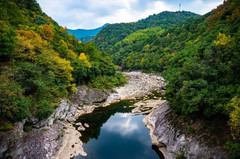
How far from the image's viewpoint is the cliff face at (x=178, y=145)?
31.5 feet

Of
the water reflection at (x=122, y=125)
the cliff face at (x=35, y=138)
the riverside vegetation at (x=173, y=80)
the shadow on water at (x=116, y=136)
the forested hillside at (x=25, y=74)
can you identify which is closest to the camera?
the riverside vegetation at (x=173, y=80)

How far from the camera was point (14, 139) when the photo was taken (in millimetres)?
11969

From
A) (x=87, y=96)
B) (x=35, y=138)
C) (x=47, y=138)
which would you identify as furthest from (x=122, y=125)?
(x=35, y=138)

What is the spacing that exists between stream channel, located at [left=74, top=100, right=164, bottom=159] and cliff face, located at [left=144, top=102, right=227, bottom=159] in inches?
56.1

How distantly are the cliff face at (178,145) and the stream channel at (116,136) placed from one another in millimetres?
1426

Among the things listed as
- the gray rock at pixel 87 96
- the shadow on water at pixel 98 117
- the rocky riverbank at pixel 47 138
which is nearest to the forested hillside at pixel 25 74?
the rocky riverbank at pixel 47 138

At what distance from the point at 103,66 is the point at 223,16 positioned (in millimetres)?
36386

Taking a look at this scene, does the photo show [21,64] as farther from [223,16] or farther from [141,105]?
[223,16]

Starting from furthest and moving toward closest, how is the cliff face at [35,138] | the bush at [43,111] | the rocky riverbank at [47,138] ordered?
the bush at [43,111]
the rocky riverbank at [47,138]
the cliff face at [35,138]

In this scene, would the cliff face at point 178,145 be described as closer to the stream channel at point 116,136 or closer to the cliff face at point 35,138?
the stream channel at point 116,136

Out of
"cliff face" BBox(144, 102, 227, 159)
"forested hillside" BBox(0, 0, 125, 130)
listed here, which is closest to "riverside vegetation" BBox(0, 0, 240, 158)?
"forested hillside" BBox(0, 0, 125, 130)

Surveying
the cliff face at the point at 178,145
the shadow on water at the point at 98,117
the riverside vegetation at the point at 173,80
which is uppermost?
the riverside vegetation at the point at 173,80

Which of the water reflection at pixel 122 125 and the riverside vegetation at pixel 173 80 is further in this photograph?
the water reflection at pixel 122 125

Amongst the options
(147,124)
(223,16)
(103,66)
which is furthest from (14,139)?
(223,16)
